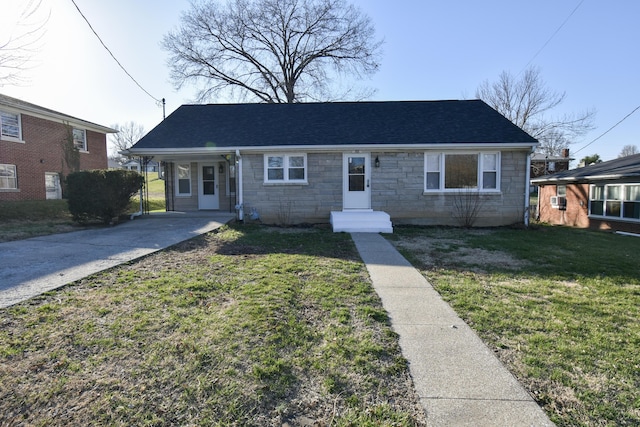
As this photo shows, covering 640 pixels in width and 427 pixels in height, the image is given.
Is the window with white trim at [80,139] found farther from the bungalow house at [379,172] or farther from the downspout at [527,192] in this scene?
the downspout at [527,192]

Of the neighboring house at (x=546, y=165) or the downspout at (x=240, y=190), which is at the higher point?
the neighboring house at (x=546, y=165)

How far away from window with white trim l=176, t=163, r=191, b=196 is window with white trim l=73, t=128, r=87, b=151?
1079cm

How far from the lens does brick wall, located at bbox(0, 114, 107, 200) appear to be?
1748 cm

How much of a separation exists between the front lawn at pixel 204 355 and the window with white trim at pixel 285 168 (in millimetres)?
7260

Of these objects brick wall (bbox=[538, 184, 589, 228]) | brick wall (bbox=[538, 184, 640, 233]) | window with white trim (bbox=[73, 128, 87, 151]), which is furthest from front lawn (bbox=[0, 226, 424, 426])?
window with white trim (bbox=[73, 128, 87, 151])

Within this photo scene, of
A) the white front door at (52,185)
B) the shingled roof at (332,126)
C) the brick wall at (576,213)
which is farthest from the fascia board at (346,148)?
the white front door at (52,185)

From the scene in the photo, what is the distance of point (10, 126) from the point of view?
17.5 m

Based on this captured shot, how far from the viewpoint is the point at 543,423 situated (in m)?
2.13

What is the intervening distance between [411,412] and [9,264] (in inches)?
260

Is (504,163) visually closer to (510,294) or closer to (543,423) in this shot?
(510,294)

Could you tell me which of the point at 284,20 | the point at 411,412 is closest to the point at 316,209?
the point at 411,412

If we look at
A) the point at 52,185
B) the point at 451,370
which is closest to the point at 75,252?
the point at 451,370

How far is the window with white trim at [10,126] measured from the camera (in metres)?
17.1

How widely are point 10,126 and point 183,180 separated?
10732mm
